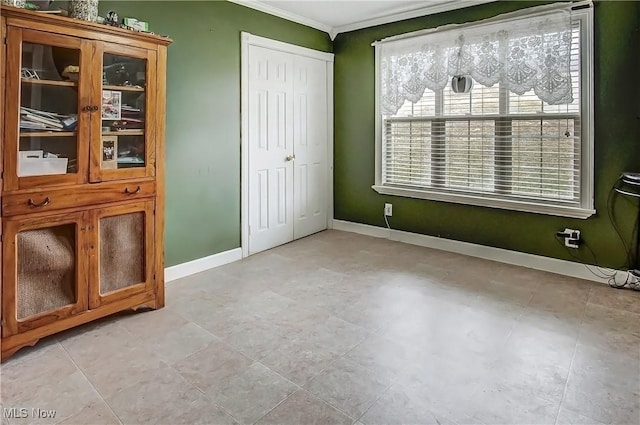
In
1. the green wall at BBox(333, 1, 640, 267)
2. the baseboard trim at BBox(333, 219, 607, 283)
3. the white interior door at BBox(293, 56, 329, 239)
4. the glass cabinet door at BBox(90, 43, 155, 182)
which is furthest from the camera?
the white interior door at BBox(293, 56, 329, 239)

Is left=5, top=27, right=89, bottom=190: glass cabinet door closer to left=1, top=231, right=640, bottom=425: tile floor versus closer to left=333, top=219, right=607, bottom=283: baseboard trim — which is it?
left=1, top=231, right=640, bottom=425: tile floor

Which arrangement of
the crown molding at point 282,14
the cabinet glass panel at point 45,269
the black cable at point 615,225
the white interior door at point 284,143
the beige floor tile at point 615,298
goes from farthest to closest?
the white interior door at point 284,143, the crown molding at point 282,14, the black cable at point 615,225, the beige floor tile at point 615,298, the cabinet glass panel at point 45,269

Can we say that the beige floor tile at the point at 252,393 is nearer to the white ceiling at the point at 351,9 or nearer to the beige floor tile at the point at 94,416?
the beige floor tile at the point at 94,416

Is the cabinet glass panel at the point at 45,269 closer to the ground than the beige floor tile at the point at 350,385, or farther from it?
farther from it

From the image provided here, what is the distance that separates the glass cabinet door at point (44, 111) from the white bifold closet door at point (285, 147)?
187 cm

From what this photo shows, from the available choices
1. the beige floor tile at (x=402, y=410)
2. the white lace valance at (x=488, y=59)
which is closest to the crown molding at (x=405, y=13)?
the white lace valance at (x=488, y=59)

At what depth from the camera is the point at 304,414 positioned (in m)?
1.77

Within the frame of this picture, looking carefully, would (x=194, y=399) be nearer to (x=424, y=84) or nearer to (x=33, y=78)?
(x=33, y=78)

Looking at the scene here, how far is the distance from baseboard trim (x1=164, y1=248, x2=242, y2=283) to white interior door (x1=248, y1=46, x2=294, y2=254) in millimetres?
257

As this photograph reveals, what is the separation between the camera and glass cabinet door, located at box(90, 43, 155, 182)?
2.50m

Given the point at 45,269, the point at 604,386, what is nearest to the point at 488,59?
the point at 604,386

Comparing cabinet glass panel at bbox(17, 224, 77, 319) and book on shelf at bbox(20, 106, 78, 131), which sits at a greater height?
book on shelf at bbox(20, 106, 78, 131)

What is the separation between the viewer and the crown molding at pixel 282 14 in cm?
392

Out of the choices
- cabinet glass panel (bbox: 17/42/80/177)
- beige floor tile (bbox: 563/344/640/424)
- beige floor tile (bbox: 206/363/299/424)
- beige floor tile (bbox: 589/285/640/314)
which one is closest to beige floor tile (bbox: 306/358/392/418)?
beige floor tile (bbox: 206/363/299/424)
